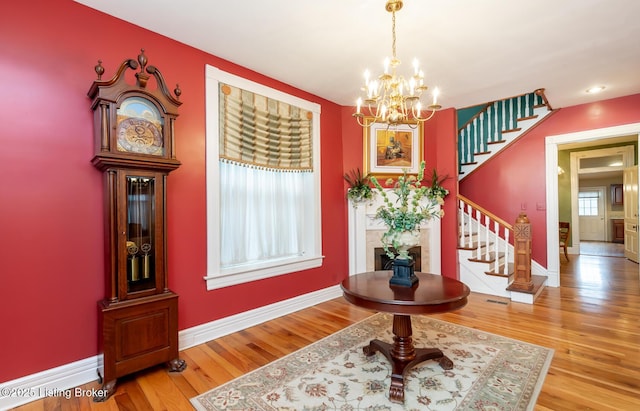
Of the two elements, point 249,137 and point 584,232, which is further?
point 584,232

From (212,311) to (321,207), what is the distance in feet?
6.28

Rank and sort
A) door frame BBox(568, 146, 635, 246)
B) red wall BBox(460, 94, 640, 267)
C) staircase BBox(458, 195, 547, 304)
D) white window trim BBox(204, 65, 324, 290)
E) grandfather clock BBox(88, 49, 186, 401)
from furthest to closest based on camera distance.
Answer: door frame BBox(568, 146, 635, 246) < red wall BBox(460, 94, 640, 267) < staircase BBox(458, 195, 547, 304) < white window trim BBox(204, 65, 324, 290) < grandfather clock BBox(88, 49, 186, 401)

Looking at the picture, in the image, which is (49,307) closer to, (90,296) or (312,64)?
(90,296)

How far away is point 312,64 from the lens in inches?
127

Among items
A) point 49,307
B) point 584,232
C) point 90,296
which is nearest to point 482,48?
point 90,296

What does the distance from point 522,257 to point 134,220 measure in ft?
15.2

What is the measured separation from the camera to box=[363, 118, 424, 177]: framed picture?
4.46 metres

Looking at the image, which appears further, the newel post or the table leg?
the newel post

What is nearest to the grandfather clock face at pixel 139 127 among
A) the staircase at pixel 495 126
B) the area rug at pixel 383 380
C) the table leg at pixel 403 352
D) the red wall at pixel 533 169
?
the area rug at pixel 383 380

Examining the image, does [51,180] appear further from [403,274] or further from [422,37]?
[422,37]

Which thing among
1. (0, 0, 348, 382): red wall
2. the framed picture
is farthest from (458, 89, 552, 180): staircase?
(0, 0, 348, 382): red wall

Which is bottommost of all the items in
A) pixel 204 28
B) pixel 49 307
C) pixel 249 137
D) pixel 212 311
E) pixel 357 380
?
pixel 357 380

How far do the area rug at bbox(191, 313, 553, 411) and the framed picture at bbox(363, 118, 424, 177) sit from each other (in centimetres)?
248

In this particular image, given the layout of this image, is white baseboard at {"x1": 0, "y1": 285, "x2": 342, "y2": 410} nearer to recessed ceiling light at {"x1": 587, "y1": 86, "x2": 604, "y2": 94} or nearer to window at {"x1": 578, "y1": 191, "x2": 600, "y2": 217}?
recessed ceiling light at {"x1": 587, "y1": 86, "x2": 604, "y2": 94}
